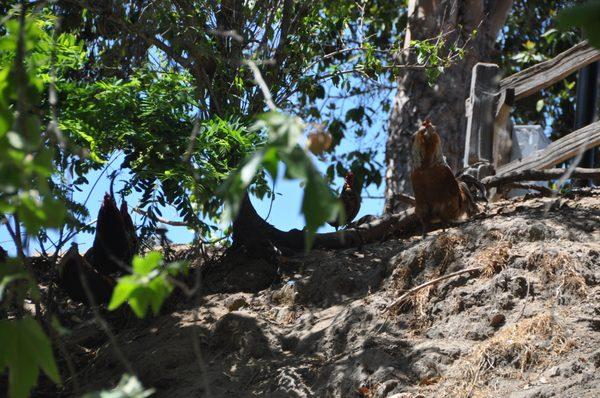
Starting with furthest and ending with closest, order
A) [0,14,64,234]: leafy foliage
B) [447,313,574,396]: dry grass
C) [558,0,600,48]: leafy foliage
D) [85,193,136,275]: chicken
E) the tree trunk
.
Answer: the tree trunk, [85,193,136,275]: chicken, [447,313,574,396]: dry grass, [0,14,64,234]: leafy foliage, [558,0,600,48]: leafy foliage

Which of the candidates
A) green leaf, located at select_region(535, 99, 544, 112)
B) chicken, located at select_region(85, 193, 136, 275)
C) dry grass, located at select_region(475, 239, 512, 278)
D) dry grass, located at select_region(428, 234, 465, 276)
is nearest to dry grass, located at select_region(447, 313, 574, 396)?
dry grass, located at select_region(475, 239, 512, 278)

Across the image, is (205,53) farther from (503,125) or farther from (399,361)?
(503,125)

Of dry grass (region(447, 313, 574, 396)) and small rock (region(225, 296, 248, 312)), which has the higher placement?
small rock (region(225, 296, 248, 312))

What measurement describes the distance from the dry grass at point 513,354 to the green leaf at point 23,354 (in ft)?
11.2

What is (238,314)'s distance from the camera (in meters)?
6.51

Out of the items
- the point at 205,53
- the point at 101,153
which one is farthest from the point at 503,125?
the point at 101,153

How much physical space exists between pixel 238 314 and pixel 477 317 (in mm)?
1822

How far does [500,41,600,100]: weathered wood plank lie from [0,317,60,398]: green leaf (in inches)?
266

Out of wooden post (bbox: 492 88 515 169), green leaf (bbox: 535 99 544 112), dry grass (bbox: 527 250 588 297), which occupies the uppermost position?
green leaf (bbox: 535 99 544 112)

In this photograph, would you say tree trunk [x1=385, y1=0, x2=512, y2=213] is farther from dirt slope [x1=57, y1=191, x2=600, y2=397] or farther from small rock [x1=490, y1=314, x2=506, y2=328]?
→ small rock [x1=490, y1=314, x2=506, y2=328]

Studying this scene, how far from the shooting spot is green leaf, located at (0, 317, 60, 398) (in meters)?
1.94

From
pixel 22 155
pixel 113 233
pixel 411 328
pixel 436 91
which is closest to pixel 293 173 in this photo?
pixel 22 155

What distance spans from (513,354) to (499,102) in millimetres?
3715

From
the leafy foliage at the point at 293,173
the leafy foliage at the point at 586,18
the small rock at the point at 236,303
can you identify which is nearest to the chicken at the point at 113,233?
the small rock at the point at 236,303
